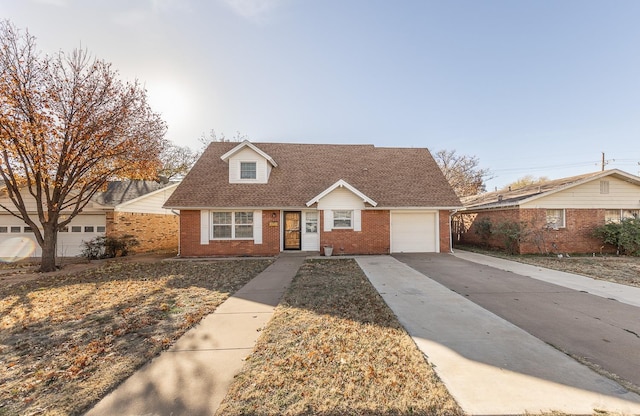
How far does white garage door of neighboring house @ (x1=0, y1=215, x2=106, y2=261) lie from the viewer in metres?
14.3

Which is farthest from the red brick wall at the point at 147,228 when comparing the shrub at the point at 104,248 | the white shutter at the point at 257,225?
Answer: the white shutter at the point at 257,225

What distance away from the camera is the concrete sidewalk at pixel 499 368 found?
2.80 m

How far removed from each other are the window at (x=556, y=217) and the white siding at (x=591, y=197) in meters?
0.33

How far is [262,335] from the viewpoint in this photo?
443 cm

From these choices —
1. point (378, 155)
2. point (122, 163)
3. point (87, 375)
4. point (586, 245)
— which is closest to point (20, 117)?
point (122, 163)

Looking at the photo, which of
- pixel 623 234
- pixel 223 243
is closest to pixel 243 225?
pixel 223 243

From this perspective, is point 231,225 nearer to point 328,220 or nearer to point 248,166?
point 248,166

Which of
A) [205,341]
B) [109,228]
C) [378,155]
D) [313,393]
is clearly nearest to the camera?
[313,393]

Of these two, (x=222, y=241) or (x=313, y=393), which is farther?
(x=222, y=241)

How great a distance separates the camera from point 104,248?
14.1 m

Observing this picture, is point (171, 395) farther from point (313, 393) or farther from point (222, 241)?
point (222, 241)

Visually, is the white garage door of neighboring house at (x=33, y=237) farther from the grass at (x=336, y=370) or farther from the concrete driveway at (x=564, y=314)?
the concrete driveway at (x=564, y=314)

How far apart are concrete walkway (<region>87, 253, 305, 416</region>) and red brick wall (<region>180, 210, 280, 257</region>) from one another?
25.6ft

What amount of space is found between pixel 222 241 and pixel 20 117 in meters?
8.78
